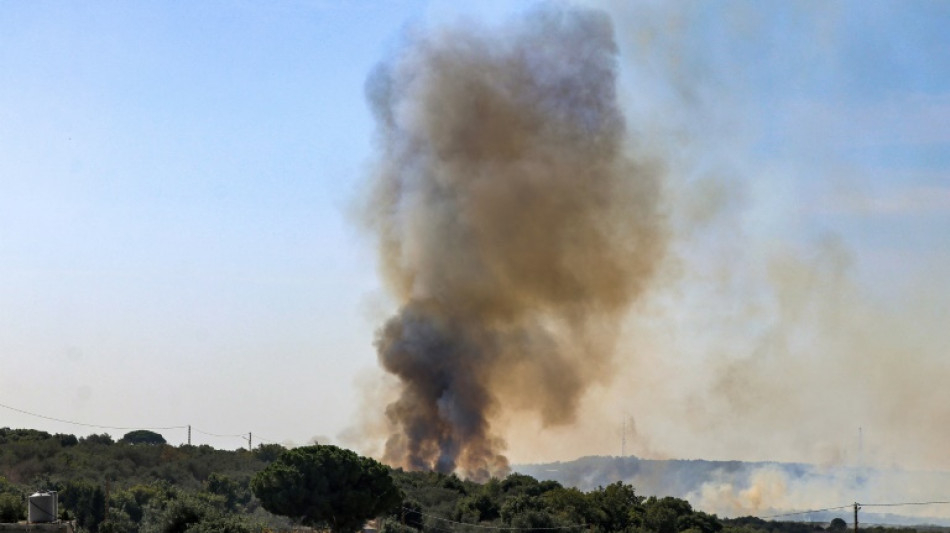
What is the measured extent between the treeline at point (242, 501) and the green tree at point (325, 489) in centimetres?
151

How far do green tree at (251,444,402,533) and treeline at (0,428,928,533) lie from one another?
1512 mm

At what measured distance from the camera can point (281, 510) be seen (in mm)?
61688

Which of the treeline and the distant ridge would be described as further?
the distant ridge

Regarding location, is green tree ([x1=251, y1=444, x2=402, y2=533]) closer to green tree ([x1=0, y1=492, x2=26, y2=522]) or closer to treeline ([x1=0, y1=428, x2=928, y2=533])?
treeline ([x1=0, y1=428, x2=928, y2=533])

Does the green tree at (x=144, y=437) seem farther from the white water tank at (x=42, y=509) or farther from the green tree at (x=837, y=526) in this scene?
the white water tank at (x=42, y=509)

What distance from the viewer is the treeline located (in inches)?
2525

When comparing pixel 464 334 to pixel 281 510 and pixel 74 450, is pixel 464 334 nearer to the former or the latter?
pixel 74 450

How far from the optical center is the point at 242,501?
82.2 m

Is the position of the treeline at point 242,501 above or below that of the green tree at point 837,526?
above

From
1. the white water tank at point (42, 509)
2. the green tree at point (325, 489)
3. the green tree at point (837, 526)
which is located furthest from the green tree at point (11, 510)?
the green tree at point (837, 526)

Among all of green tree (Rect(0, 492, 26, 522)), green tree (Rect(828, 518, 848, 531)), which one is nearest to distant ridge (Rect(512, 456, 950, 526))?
green tree (Rect(828, 518, 848, 531))

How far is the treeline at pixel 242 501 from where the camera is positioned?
64.1 metres

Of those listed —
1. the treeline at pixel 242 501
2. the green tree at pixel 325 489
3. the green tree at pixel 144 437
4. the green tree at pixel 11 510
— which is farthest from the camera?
the green tree at pixel 144 437

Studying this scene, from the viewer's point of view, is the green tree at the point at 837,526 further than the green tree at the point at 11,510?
Yes
